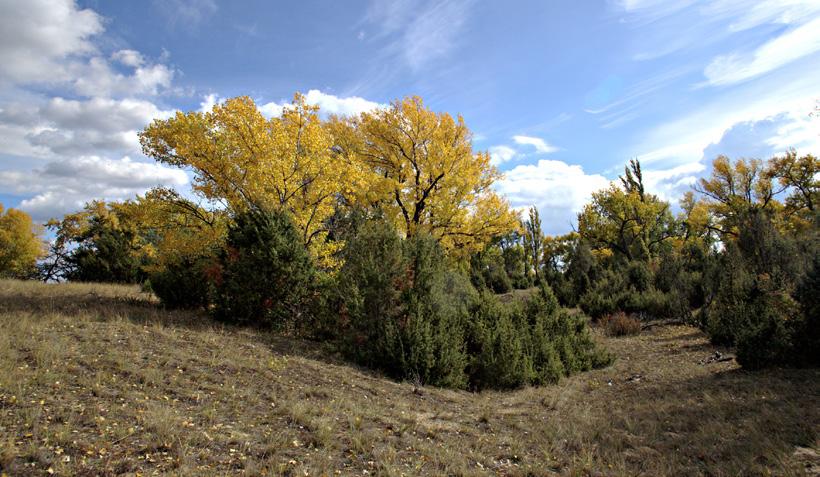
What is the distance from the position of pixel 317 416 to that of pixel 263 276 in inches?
210

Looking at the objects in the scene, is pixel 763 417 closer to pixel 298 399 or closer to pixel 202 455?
pixel 298 399

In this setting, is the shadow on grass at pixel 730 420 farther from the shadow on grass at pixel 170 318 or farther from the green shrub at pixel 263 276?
the green shrub at pixel 263 276

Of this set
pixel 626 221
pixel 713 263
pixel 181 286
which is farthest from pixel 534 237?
pixel 181 286

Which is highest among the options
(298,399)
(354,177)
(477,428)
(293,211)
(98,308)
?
(354,177)

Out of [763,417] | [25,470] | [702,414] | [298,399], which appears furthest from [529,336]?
[25,470]

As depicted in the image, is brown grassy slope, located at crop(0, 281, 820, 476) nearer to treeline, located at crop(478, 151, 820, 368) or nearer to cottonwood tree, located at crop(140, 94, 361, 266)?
treeline, located at crop(478, 151, 820, 368)

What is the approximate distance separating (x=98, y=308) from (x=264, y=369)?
580cm

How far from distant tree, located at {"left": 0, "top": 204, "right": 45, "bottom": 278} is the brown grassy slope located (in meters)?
28.4

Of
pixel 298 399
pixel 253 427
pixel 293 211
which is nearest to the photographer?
pixel 253 427

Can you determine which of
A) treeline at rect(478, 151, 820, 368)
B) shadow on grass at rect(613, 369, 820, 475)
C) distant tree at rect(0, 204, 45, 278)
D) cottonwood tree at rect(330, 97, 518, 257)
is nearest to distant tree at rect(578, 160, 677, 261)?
treeline at rect(478, 151, 820, 368)

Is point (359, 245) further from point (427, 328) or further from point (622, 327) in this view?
point (622, 327)

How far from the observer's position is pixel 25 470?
136 inches

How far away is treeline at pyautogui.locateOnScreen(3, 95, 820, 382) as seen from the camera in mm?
8867

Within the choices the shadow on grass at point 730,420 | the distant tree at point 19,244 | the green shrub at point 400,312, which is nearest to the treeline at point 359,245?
the green shrub at point 400,312
